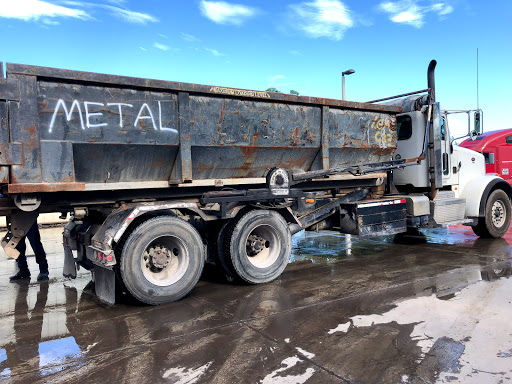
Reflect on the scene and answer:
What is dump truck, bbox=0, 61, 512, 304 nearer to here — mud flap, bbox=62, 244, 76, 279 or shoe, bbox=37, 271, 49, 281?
mud flap, bbox=62, 244, 76, 279

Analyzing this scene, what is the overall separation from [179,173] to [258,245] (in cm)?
159

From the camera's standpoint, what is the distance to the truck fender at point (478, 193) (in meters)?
8.88

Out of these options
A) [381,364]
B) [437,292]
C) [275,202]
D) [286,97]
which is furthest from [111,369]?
[286,97]

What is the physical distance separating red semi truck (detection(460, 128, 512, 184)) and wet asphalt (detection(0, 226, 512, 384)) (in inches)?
254

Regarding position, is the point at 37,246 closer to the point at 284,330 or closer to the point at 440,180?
the point at 284,330

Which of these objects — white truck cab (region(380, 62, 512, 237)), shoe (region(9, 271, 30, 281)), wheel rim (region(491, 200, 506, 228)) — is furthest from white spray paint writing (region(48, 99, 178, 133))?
wheel rim (region(491, 200, 506, 228))

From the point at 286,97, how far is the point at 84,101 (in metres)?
2.89

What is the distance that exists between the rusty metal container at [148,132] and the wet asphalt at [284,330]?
158 centimetres

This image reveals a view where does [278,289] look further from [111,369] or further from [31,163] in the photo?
[31,163]

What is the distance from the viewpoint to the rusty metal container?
177 inches

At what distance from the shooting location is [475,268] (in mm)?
6551

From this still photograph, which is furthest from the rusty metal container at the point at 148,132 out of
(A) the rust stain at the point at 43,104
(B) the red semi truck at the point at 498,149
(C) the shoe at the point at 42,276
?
(B) the red semi truck at the point at 498,149

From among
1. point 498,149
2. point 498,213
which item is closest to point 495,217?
point 498,213

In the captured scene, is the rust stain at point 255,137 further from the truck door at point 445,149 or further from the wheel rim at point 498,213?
the wheel rim at point 498,213
